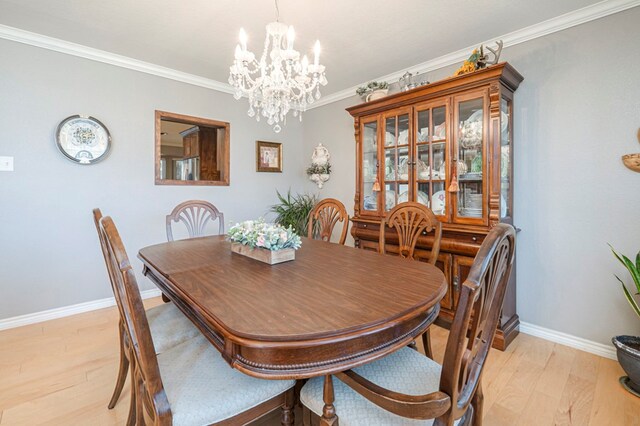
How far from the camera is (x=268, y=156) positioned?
4.05 m

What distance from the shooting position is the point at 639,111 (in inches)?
76.0

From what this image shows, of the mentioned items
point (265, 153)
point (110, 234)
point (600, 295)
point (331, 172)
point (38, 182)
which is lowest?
point (600, 295)

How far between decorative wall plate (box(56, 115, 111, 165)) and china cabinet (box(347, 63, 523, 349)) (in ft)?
8.61

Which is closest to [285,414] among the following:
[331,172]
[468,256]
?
[468,256]

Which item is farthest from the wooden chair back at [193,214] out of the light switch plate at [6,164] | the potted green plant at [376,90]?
the potted green plant at [376,90]

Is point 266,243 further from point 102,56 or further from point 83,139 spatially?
point 102,56

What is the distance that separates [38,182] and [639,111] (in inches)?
180

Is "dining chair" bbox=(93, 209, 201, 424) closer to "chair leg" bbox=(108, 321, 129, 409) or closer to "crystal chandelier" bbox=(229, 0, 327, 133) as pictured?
"chair leg" bbox=(108, 321, 129, 409)

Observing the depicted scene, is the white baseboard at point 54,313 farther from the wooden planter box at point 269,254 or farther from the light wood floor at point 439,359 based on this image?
the wooden planter box at point 269,254

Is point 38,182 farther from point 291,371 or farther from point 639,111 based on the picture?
point 639,111

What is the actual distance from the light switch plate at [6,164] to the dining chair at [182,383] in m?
2.36

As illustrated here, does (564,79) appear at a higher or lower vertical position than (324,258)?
higher

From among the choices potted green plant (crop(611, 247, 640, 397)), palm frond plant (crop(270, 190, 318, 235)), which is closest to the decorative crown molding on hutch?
palm frond plant (crop(270, 190, 318, 235))

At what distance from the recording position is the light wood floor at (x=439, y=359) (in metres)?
1.53
